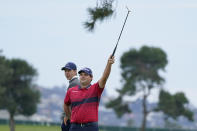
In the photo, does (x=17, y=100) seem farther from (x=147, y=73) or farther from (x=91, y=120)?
(x=91, y=120)

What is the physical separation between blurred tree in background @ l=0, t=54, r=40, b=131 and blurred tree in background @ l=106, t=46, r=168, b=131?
13.3 meters

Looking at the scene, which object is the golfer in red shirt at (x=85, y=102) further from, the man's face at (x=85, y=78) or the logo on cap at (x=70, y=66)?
the logo on cap at (x=70, y=66)

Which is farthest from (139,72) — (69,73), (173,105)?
(69,73)

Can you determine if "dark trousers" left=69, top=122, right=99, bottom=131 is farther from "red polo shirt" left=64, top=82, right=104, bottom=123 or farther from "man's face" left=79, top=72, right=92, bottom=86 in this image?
"man's face" left=79, top=72, right=92, bottom=86

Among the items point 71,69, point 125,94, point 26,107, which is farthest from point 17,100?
point 71,69

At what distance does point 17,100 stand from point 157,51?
22612 mm

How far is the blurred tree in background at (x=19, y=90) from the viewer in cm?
9000

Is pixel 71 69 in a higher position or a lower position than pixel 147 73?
lower

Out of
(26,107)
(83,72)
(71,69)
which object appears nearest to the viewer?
(83,72)

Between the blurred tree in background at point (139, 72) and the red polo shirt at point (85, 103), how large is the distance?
85.8m

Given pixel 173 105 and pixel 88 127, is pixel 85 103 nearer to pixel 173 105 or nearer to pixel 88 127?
pixel 88 127

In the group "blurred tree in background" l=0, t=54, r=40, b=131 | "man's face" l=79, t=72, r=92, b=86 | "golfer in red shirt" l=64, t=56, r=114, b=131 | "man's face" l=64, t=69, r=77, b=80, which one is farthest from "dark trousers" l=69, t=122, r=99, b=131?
"blurred tree in background" l=0, t=54, r=40, b=131

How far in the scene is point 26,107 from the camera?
91.6 m

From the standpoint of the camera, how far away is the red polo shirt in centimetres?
1195
